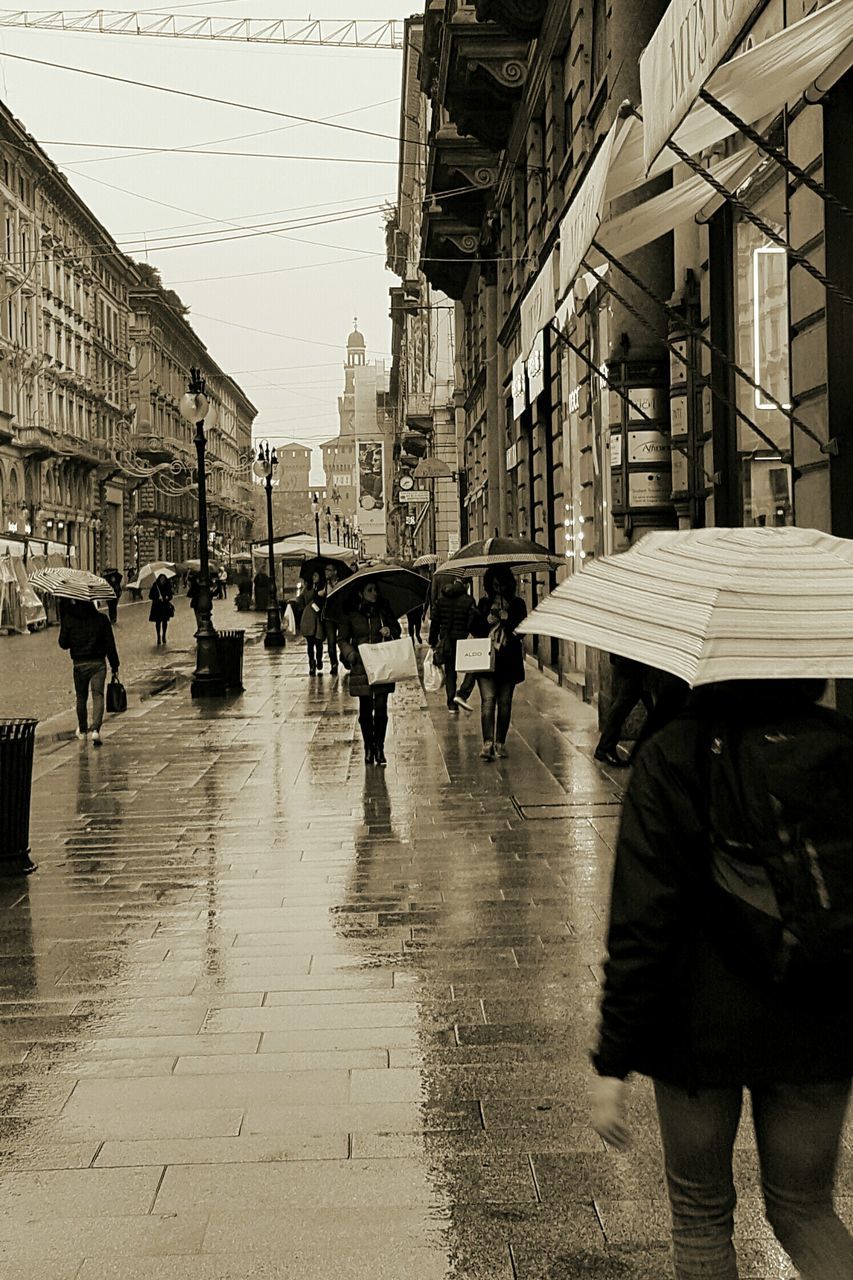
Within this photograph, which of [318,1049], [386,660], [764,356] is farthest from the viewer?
[386,660]

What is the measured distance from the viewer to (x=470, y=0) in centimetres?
2170

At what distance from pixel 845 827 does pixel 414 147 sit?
59.7 meters

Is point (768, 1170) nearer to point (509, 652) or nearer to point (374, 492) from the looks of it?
point (509, 652)

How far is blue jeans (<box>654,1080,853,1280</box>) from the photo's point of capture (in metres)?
2.82

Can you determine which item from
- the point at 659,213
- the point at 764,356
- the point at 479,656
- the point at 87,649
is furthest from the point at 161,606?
the point at 659,213

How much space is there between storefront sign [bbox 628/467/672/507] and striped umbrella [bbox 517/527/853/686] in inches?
392

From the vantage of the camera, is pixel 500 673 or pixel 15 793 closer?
pixel 15 793

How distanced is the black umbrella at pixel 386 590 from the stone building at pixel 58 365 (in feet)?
125

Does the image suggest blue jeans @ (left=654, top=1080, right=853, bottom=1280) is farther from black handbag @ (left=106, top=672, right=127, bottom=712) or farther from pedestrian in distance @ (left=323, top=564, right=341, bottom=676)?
pedestrian in distance @ (left=323, top=564, right=341, bottom=676)

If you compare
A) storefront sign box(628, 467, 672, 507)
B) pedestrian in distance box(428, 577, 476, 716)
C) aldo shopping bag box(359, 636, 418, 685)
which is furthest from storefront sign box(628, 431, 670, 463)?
pedestrian in distance box(428, 577, 476, 716)

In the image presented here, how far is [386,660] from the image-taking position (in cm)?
1296

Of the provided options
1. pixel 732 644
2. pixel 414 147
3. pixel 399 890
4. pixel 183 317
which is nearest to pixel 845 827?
pixel 732 644

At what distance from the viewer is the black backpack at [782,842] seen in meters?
2.62

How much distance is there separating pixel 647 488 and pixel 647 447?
1.23ft
